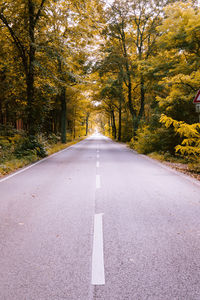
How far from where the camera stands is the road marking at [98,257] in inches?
103

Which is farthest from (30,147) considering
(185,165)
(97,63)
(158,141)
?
(97,63)

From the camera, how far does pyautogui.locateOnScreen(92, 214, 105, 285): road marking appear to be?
8.55 feet

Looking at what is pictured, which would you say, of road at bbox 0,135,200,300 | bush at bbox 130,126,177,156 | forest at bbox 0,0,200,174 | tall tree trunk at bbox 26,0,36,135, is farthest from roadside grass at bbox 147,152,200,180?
tall tree trunk at bbox 26,0,36,135

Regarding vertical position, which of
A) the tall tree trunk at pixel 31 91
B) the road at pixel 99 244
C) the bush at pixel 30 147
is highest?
the tall tree trunk at pixel 31 91

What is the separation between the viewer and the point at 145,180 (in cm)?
826

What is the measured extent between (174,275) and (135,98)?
3078 cm

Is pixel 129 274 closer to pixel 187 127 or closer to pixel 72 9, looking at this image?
pixel 187 127

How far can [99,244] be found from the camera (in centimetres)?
343

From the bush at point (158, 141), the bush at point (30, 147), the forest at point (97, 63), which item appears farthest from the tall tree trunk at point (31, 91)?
the bush at point (158, 141)

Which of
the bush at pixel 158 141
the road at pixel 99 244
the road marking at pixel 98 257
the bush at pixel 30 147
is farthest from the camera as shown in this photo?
the bush at pixel 158 141

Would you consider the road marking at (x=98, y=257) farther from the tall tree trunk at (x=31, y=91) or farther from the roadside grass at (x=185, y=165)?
the tall tree trunk at (x=31, y=91)

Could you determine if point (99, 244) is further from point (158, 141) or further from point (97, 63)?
point (97, 63)

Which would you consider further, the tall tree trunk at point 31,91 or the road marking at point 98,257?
the tall tree trunk at point 31,91

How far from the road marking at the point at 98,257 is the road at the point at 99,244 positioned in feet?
0.04
